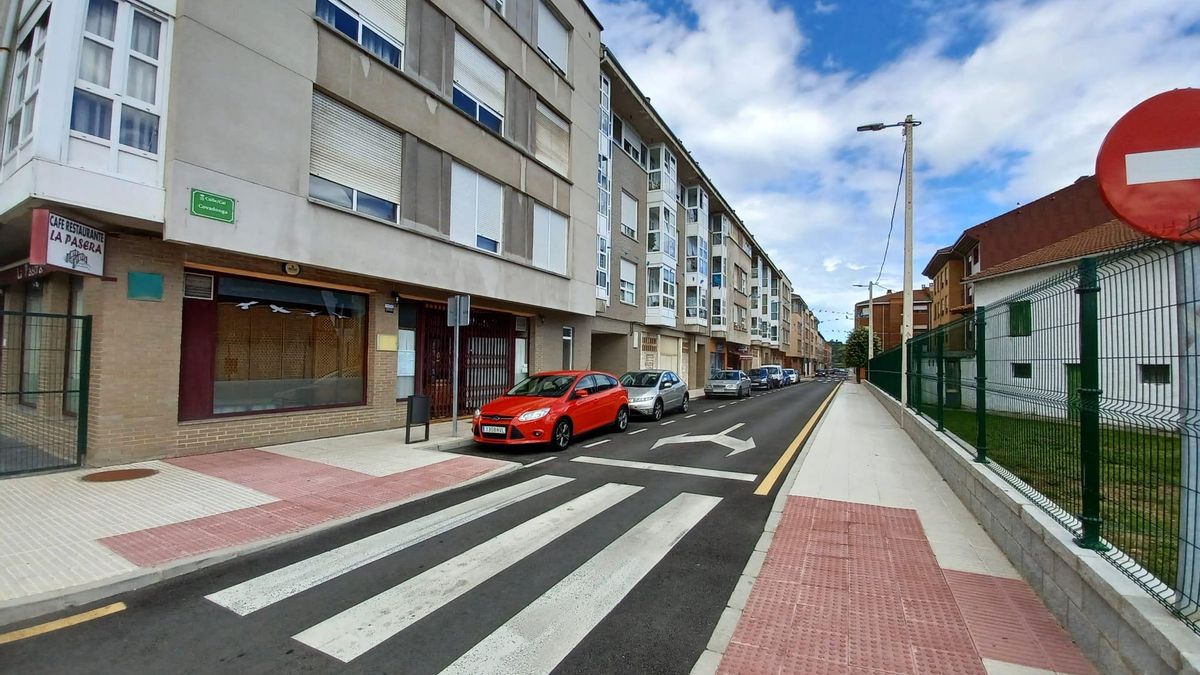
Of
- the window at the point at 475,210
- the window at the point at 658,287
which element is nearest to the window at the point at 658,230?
the window at the point at 658,287

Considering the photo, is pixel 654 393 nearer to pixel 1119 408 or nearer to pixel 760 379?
pixel 1119 408

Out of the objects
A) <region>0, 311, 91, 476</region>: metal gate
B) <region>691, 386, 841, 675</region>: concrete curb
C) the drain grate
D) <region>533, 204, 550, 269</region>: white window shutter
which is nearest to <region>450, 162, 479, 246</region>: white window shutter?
<region>533, 204, 550, 269</region>: white window shutter

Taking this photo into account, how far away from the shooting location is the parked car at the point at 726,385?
86.1ft

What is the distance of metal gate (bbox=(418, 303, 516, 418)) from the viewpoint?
1280 cm

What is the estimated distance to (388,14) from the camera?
10.9 meters

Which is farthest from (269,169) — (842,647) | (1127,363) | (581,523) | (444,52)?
(1127,363)

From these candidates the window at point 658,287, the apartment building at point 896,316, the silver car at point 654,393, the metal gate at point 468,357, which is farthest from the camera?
the apartment building at point 896,316

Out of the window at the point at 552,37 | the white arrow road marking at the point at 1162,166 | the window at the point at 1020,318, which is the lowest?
the window at the point at 1020,318

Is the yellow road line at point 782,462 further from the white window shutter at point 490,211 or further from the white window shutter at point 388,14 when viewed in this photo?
the white window shutter at point 388,14

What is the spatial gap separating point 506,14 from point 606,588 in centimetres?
1549

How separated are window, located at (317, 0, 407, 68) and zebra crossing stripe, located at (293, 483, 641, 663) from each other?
9.91m

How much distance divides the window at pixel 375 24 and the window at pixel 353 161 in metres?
1.49

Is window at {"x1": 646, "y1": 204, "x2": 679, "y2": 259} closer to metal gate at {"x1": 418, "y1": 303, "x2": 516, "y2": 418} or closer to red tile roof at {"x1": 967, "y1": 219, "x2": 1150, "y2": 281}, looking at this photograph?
metal gate at {"x1": 418, "y1": 303, "x2": 516, "y2": 418}

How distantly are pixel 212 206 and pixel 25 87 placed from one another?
3350 millimetres
